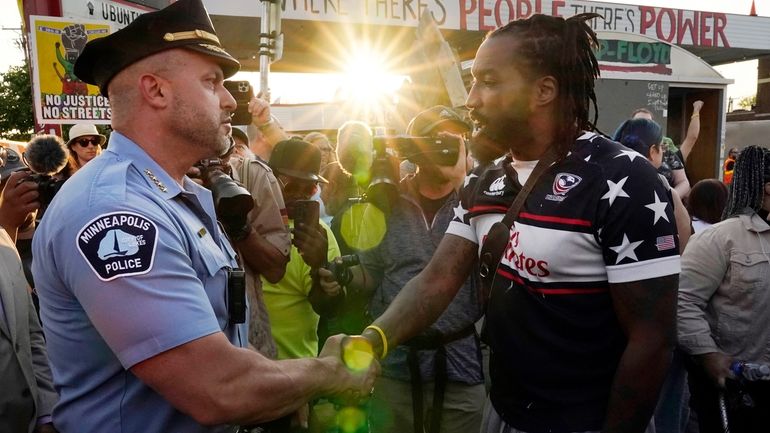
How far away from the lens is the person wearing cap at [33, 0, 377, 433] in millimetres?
1550

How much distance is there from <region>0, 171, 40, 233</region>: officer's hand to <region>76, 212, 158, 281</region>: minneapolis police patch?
2412 millimetres

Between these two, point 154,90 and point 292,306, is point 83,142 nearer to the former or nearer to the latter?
point 292,306

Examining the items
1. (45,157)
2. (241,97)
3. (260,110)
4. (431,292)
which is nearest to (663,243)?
(431,292)

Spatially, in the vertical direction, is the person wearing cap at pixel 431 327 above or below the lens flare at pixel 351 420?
above

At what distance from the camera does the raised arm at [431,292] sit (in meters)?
2.55

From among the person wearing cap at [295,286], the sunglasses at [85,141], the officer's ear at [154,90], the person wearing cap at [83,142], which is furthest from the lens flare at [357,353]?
the sunglasses at [85,141]

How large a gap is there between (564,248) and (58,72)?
5.44 metres

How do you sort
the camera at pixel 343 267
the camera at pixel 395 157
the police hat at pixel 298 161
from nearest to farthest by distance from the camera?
the camera at pixel 343 267 < the camera at pixel 395 157 < the police hat at pixel 298 161

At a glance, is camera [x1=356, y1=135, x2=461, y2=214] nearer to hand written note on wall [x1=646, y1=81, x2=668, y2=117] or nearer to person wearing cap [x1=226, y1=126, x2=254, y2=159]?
person wearing cap [x1=226, y1=126, x2=254, y2=159]

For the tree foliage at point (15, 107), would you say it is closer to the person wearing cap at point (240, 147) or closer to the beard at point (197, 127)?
the person wearing cap at point (240, 147)

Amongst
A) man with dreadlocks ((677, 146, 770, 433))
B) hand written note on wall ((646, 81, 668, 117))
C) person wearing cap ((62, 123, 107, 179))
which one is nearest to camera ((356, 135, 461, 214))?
man with dreadlocks ((677, 146, 770, 433))

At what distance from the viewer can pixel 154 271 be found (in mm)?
1563

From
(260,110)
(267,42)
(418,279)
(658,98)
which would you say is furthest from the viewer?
(658,98)

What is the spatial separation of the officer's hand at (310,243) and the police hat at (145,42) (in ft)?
4.83
